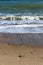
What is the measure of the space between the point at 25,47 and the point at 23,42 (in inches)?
10.2

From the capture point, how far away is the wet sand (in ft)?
11.2

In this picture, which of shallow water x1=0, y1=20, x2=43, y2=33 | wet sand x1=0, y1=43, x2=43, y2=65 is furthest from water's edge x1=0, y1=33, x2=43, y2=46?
shallow water x1=0, y1=20, x2=43, y2=33

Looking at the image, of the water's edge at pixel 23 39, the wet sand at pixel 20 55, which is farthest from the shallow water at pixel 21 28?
the wet sand at pixel 20 55

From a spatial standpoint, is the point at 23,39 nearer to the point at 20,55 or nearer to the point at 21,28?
the point at 20,55

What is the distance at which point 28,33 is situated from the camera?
4.72 meters

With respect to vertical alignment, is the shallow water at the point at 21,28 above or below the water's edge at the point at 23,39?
below

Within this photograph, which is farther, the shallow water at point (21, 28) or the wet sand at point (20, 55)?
the shallow water at point (21, 28)

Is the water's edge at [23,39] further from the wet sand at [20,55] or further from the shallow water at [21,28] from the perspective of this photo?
the shallow water at [21,28]

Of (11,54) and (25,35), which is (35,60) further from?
(25,35)

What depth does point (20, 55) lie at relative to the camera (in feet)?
12.2

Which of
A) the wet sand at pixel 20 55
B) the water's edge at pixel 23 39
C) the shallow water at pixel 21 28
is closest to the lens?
the wet sand at pixel 20 55

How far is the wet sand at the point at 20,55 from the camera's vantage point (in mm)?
3410

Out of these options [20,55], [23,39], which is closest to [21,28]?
[23,39]

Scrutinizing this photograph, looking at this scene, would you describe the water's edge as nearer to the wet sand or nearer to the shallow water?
the wet sand
